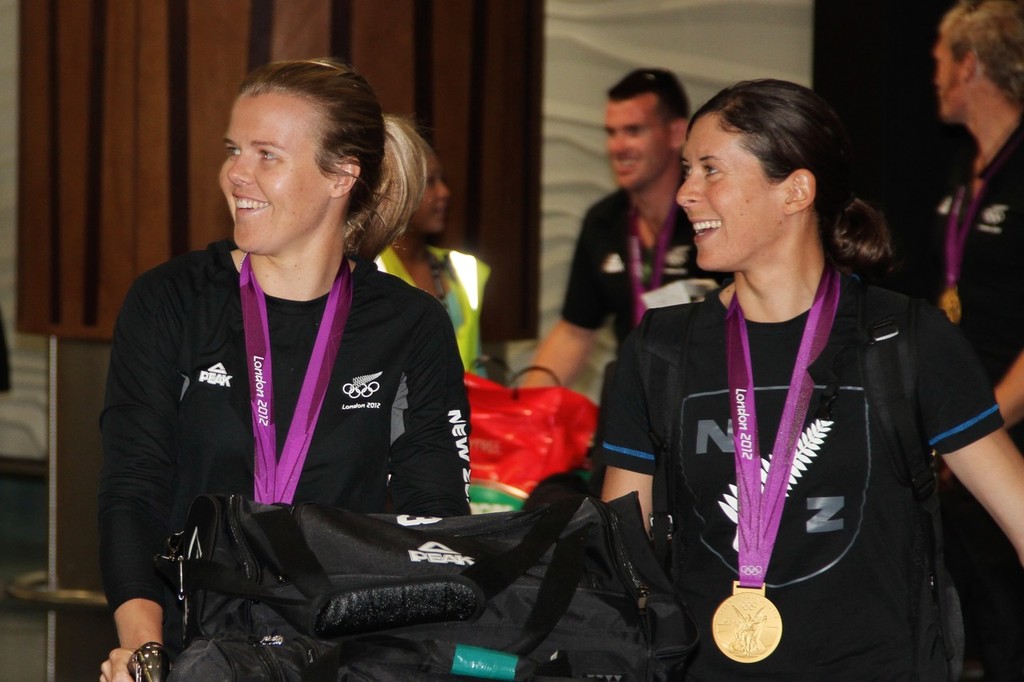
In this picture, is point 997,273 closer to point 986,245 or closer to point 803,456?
point 986,245

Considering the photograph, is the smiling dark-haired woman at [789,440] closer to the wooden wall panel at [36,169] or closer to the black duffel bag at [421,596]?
the black duffel bag at [421,596]

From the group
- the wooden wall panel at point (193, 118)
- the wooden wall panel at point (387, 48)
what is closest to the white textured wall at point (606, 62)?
the wooden wall panel at point (193, 118)

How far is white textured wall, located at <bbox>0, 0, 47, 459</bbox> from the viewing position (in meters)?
8.57

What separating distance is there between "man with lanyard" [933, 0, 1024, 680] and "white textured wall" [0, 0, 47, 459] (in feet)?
20.0

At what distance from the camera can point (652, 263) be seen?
14.0 ft

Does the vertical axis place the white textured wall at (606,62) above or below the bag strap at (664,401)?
above

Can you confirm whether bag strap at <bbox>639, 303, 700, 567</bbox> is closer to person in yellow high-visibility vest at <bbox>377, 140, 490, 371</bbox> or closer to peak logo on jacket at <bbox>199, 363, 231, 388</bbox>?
peak logo on jacket at <bbox>199, 363, 231, 388</bbox>

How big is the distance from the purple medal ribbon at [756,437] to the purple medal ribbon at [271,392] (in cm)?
66

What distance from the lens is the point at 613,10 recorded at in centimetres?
741

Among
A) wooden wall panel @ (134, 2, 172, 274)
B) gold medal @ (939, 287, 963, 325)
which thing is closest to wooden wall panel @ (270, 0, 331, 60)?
wooden wall panel @ (134, 2, 172, 274)

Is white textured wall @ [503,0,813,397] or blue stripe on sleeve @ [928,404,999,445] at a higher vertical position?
white textured wall @ [503,0,813,397]

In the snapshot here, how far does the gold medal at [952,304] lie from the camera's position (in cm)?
412

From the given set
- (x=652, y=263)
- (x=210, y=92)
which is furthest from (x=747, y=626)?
(x=210, y=92)

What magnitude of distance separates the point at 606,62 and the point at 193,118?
126 inches
